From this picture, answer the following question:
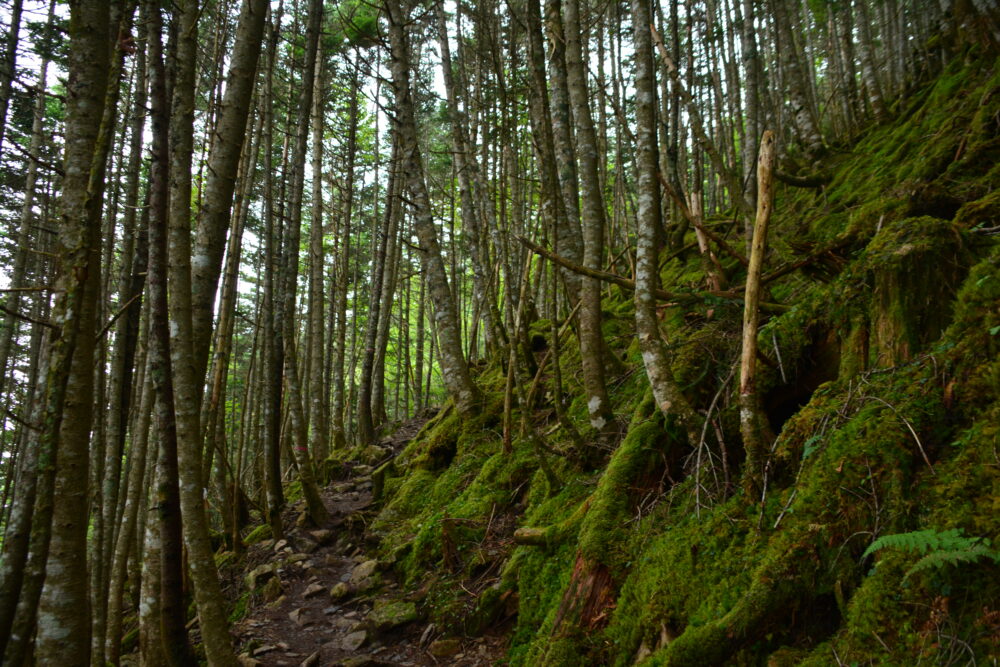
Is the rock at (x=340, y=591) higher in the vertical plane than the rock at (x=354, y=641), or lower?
higher

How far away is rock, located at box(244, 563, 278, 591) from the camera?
6611mm

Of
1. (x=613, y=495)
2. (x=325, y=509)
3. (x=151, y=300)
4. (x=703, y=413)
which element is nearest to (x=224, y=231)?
(x=151, y=300)

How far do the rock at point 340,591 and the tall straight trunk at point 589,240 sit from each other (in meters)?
3.14

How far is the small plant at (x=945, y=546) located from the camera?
1689 millimetres

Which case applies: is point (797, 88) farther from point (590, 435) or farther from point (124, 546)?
point (124, 546)

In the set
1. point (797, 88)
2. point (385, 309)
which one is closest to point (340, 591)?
point (385, 309)

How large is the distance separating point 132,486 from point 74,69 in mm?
4033

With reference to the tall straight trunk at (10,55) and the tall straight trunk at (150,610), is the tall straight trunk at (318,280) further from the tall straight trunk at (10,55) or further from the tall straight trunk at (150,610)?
the tall straight trunk at (150,610)

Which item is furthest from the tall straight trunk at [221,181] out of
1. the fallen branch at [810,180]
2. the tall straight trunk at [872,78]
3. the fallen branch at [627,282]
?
the tall straight trunk at [872,78]

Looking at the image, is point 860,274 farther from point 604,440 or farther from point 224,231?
point 224,231

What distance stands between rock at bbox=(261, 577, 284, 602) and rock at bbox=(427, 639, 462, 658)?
2.62 metres

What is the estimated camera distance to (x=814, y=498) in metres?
2.51

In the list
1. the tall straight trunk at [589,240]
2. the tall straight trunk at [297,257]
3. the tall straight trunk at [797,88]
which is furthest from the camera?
the tall straight trunk at [797,88]

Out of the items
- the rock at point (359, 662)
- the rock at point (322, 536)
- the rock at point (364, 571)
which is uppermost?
the rock at point (322, 536)
